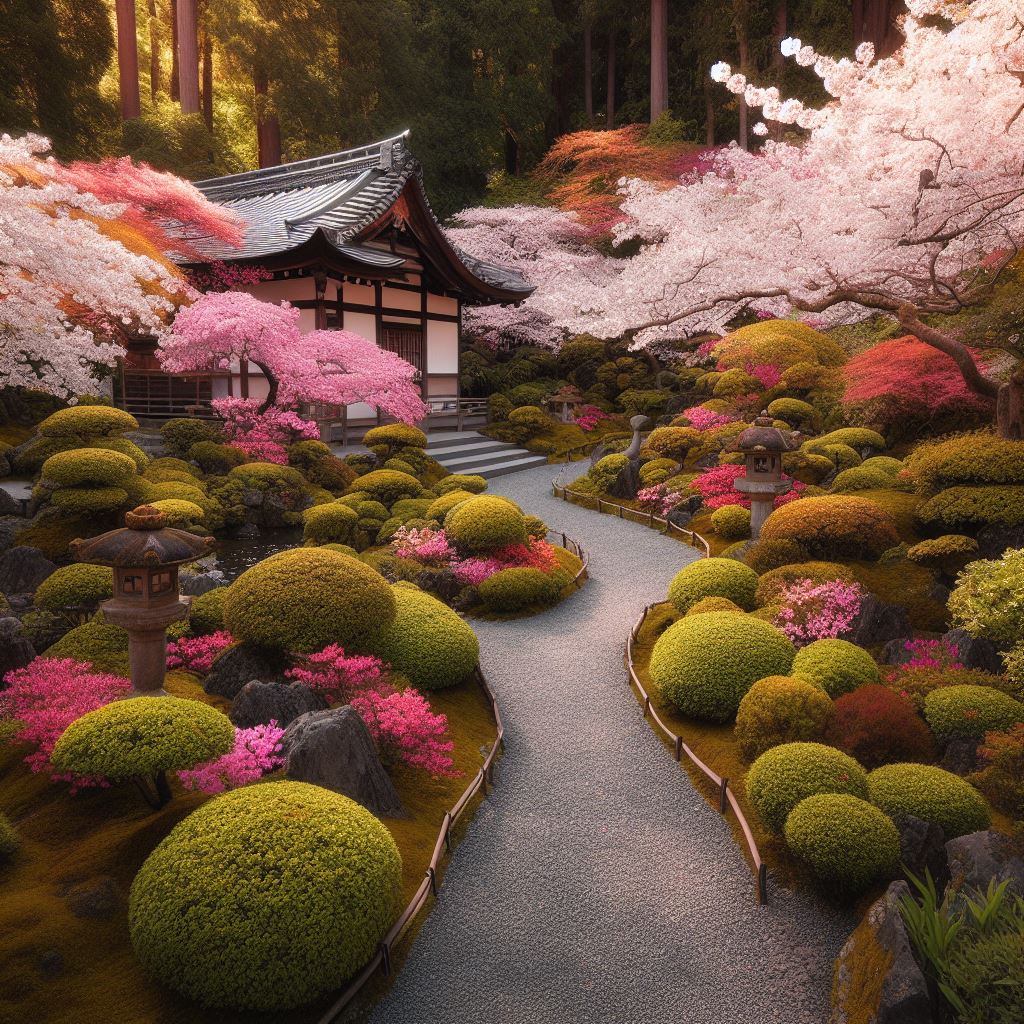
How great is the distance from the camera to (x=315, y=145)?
2964 cm

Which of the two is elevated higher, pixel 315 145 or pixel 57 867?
pixel 315 145

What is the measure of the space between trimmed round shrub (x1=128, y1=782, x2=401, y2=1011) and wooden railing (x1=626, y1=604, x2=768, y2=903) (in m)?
2.62

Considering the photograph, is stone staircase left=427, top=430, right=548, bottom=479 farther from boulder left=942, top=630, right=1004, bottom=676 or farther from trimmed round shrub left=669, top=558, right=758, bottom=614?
boulder left=942, top=630, right=1004, bottom=676

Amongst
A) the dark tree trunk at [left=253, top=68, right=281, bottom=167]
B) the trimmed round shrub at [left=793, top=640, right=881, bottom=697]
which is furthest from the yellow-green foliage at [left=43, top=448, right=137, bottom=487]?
the dark tree trunk at [left=253, top=68, right=281, bottom=167]

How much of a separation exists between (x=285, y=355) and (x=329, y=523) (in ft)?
14.3

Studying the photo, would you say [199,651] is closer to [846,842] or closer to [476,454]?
[846,842]

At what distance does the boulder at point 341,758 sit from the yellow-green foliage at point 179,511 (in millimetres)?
6025

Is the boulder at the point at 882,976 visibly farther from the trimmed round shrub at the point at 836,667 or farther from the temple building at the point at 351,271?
the temple building at the point at 351,271

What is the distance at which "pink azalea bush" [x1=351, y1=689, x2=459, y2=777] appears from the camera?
249 inches

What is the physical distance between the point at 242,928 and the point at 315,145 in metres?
31.3

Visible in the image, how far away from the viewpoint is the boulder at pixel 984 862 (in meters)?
4.54

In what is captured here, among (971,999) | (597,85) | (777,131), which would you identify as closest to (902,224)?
(971,999)

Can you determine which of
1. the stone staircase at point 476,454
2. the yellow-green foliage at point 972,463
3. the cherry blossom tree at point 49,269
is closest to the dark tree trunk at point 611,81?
the stone staircase at point 476,454

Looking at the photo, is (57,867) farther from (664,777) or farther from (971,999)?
(971,999)
